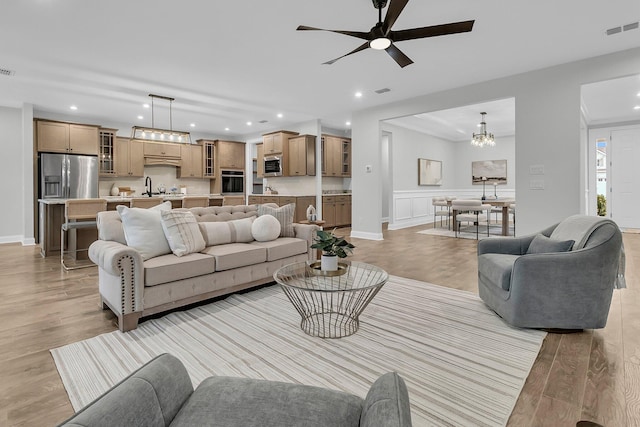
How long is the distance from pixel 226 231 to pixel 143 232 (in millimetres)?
847

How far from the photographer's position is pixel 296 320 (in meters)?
2.62

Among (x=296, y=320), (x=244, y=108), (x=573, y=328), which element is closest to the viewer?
(x=573, y=328)

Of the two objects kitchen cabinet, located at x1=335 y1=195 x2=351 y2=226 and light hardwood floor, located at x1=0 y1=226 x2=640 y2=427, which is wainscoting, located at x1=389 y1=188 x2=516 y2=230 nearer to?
kitchen cabinet, located at x1=335 y1=195 x2=351 y2=226

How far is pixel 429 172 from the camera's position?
976cm

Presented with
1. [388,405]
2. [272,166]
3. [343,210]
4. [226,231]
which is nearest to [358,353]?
[388,405]

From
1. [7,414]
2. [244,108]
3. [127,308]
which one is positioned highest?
[244,108]

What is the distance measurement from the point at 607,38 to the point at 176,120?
7871 millimetres

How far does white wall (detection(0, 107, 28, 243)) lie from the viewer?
634 cm

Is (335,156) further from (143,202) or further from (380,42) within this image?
(380,42)

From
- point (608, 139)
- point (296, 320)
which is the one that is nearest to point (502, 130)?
point (608, 139)

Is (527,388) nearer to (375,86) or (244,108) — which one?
(375,86)

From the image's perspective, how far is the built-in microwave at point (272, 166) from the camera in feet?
27.1

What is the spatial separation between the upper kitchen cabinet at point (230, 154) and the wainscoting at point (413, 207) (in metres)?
4.69

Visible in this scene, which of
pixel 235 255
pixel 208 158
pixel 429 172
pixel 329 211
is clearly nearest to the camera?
pixel 235 255
